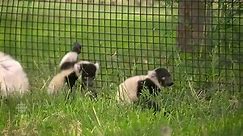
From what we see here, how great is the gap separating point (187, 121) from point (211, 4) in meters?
2.65

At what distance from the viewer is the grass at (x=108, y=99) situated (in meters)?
6.35

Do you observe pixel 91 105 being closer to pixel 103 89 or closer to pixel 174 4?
pixel 103 89

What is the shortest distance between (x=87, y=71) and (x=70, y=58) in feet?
1.57

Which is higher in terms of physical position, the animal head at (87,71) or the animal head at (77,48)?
the animal head at (77,48)

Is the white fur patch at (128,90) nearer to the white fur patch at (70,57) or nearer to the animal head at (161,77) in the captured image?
the animal head at (161,77)

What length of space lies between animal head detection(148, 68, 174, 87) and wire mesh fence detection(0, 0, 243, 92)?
0.83ft

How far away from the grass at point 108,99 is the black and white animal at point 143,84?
144 millimetres

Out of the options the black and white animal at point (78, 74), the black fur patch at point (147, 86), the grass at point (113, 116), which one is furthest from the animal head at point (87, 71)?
the grass at point (113, 116)

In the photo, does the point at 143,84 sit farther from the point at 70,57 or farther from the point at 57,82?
the point at 70,57

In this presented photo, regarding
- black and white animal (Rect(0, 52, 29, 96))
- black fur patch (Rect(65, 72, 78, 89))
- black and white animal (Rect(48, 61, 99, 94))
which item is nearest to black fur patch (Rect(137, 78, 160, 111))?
black and white animal (Rect(48, 61, 99, 94))

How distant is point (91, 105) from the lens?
7.13m

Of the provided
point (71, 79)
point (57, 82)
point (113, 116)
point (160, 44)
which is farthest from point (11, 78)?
point (160, 44)

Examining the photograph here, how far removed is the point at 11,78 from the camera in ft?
25.9

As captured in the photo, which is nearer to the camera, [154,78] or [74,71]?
[154,78]
